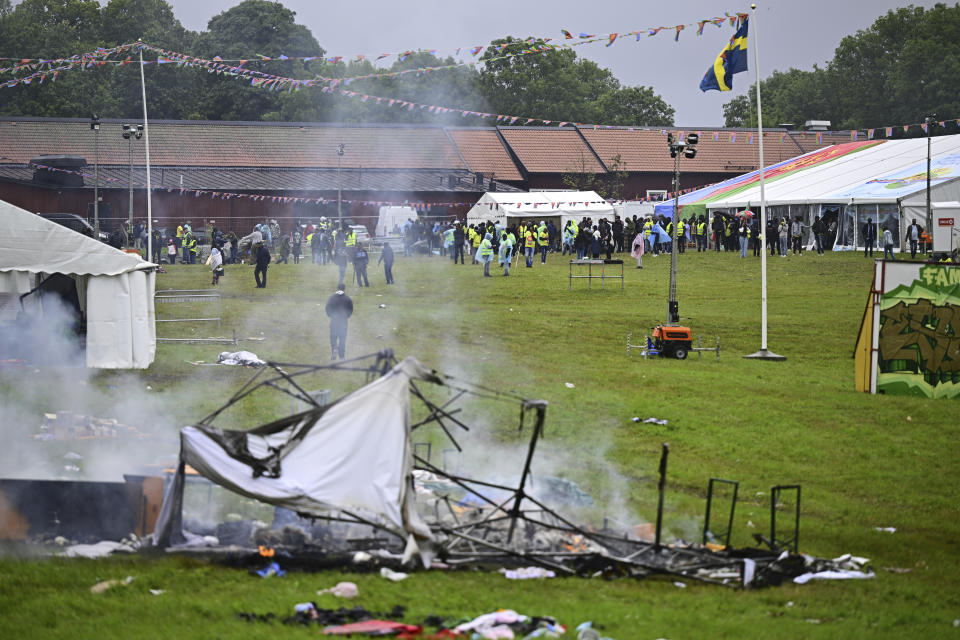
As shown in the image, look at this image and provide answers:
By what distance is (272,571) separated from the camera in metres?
10.3

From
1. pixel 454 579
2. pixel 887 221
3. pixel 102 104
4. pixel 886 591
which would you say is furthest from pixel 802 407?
pixel 102 104

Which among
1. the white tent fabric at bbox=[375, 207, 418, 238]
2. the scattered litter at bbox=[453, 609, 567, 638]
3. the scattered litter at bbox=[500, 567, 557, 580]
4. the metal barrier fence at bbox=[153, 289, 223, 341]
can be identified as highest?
the white tent fabric at bbox=[375, 207, 418, 238]

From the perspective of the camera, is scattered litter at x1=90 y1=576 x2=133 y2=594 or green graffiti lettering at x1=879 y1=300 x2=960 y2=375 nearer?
scattered litter at x1=90 y1=576 x2=133 y2=594

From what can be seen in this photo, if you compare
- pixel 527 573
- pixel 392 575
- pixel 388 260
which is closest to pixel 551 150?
pixel 388 260

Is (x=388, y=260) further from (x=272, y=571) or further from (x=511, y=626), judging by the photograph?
(x=511, y=626)

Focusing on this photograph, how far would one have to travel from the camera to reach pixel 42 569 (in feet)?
33.6

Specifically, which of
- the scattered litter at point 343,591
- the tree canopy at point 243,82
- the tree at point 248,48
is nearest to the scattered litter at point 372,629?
the scattered litter at point 343,591

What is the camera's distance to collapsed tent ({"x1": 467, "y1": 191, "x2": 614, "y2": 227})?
49.4 m

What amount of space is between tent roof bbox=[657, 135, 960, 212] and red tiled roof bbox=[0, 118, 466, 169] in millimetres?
16290

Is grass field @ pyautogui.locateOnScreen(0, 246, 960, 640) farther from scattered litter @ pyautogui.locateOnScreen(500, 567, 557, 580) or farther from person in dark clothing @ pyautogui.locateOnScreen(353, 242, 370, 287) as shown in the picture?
person in dark clothing @ pyautogui.locateOnScreen(353, 242, 370, 287)

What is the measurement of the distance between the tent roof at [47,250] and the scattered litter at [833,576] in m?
14.0

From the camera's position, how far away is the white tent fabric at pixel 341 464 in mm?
10664

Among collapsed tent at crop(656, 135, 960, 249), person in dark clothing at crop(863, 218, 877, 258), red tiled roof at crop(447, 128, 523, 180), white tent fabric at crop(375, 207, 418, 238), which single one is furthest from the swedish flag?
red tiled roof at crop(447, 128, 523, 180)

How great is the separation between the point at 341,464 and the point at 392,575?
4.04ft
